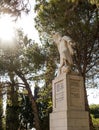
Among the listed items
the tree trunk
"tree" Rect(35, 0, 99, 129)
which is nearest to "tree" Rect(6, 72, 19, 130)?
the tree trunk

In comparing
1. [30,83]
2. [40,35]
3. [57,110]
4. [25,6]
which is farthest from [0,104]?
[25,6]

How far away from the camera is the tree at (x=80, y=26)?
16906 mm

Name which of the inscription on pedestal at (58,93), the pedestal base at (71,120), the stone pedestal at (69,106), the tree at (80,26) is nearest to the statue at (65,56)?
the stone pedestal at (69,106)

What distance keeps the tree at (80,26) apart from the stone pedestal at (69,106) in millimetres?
6046

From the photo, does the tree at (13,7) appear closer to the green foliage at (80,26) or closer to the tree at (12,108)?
the green foliage at (80,26)

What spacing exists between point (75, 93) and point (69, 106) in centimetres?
58

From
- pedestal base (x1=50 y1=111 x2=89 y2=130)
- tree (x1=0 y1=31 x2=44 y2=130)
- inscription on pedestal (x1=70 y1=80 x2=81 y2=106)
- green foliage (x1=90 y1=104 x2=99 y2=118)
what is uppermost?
tree (x1=0 y1=31 x2=44 y2=130)

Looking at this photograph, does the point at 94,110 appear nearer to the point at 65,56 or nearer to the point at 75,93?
the point at 65,56

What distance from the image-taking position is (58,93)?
11.0 m

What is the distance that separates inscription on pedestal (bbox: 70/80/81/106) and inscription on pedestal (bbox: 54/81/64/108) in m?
0.36

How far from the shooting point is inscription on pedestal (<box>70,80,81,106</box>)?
414 inches

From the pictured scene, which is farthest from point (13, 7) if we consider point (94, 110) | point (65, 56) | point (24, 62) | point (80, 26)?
point (94, 110)

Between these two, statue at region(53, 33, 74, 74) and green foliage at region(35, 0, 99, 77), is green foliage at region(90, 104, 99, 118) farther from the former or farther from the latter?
statue at region(53, 33, 74, 74)

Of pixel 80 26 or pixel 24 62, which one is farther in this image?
pixel 24 62
